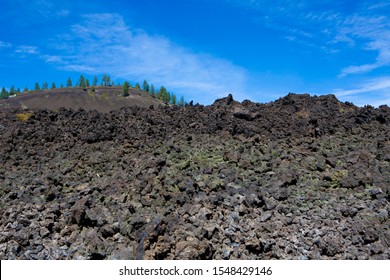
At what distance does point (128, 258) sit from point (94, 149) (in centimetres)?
826

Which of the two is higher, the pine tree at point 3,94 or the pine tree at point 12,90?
the pine tree at point 12,90

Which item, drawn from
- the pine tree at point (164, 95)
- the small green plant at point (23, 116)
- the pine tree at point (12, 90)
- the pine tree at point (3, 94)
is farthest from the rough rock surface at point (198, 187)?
the pine tree at point (12, 90)

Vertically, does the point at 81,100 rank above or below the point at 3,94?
below

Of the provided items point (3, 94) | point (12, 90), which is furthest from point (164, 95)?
point (12, 90)

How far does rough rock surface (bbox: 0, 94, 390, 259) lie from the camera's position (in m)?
9.83

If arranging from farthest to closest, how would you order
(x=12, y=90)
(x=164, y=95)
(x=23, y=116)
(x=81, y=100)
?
(x=12, y=90) < (x=164, y=95) < (x=81, y=100) < (x=23, y=116)

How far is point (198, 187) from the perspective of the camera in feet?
39.9

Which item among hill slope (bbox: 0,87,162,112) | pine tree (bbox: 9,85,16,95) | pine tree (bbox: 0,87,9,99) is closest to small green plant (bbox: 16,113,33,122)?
hill slope (bbox: 0,87,162,112)

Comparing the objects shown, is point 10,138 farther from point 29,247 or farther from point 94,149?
point 29,247

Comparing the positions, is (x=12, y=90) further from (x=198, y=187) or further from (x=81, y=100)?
(x=198, y=187)

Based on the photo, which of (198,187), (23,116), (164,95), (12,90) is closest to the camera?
(198,187)

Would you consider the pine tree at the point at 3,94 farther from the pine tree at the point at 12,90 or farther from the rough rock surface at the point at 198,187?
the rough rock surface at the point at 198,187

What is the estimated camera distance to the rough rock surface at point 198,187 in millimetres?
9828

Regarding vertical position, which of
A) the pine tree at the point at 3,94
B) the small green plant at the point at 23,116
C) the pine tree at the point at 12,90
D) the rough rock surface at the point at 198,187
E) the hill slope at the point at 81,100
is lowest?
the rough rock surface at the point at 198,187
